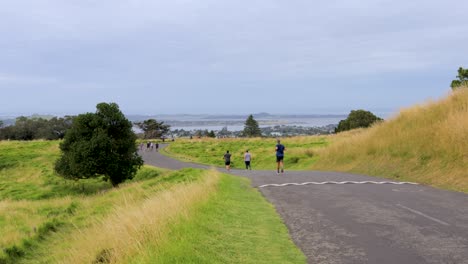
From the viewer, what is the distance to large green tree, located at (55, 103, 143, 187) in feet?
99.6

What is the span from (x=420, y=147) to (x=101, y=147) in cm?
1981

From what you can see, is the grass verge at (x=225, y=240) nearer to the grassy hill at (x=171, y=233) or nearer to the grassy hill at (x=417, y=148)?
the grassy hill at (x=171, y=233)

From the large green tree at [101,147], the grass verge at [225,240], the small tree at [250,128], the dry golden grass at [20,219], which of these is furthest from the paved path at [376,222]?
the small tree at [250,128]

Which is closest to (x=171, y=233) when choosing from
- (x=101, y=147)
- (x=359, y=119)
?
(x=101, y=147)

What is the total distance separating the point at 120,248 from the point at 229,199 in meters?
5.53

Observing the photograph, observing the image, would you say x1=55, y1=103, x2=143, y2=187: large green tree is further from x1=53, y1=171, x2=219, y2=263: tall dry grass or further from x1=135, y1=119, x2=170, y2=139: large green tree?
x1=135, y1=119, x2=170, y2=139: large green tree

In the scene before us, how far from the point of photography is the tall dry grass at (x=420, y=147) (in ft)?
55.5

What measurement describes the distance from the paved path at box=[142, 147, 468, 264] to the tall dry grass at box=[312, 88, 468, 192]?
1916mm

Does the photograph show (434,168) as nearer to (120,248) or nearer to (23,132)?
(120,248)

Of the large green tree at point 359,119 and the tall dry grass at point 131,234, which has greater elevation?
the large green tree at point 359,119

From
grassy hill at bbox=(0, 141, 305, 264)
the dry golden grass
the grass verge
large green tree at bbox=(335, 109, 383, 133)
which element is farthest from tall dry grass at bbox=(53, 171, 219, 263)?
large green tree at bbox=(335, 109, 383, 133)

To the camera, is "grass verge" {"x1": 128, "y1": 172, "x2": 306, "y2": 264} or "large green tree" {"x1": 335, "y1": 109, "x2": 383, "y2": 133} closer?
"grass verge" {"x1": 128, "y1": 172, "x2": 306, "y2": 264}

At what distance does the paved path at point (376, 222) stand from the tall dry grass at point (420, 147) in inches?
75.4

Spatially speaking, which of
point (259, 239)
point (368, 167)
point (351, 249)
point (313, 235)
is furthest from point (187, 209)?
point (368, 167)
